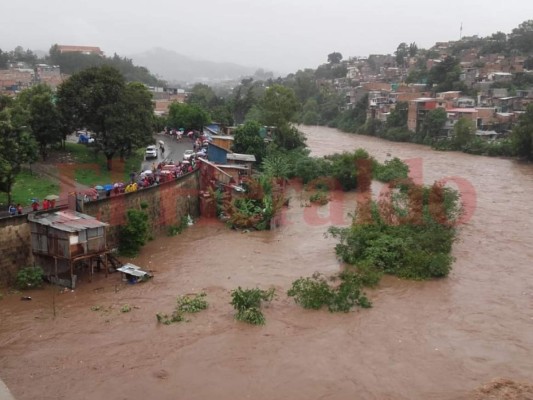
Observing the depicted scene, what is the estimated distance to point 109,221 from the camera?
15.2 metres

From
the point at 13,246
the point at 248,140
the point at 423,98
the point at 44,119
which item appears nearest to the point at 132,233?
the point at 13,246

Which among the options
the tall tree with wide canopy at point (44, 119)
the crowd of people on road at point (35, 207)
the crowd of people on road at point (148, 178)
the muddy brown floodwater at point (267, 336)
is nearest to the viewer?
the muddy brown floodwater at point (267, 336)

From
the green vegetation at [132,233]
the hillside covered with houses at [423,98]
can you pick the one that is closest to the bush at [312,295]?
the green vegetation at [132,233]

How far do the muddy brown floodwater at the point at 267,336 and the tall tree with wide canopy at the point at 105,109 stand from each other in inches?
199

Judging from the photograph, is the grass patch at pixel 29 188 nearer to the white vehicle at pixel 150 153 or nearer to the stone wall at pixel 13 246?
the stone wall at pixel 13 246

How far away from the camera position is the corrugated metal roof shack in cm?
1259

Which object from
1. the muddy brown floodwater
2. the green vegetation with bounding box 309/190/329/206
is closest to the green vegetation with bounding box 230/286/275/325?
the muddy brown floodwater

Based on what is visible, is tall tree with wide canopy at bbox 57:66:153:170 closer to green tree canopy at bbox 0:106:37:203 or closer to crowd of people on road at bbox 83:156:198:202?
crowd of people on road at bbox 83:156:198:202

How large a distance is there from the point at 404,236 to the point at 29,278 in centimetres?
1008

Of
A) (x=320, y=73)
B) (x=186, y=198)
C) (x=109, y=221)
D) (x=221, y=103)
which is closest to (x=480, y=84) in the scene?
(x=221, y=103)

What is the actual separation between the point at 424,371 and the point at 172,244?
918cm

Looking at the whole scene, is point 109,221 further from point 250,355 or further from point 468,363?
point 468,363

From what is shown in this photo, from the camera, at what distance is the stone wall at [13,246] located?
12.6 meters

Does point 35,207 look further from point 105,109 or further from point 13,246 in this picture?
point 105,109
